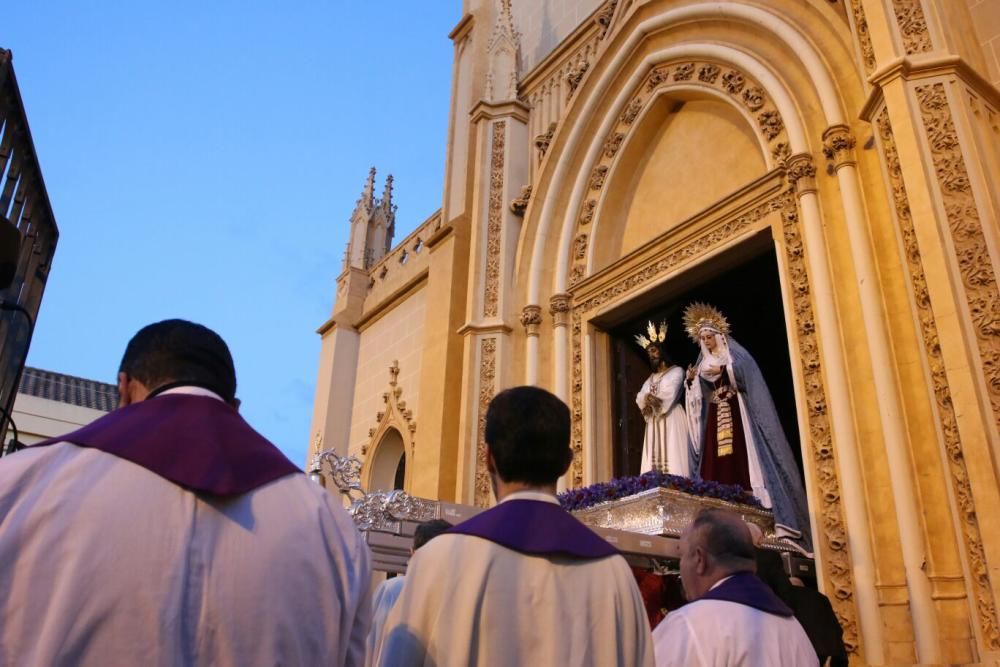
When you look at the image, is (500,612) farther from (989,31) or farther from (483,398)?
(483,398)

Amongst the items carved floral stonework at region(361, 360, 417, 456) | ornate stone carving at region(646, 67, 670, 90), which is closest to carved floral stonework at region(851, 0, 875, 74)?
ornate stone carving at region(646, 67, 670, 90)

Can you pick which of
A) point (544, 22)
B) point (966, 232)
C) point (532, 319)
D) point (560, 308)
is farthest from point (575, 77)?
point (966, 232)

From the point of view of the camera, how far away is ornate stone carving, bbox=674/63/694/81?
909cm

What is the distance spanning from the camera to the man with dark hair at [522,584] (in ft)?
6.30

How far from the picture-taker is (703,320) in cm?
840

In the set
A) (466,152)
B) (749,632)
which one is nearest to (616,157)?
(466,152)

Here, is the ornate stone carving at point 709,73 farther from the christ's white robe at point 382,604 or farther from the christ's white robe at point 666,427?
the christ's white robe at point 382,604

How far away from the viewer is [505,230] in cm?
1075

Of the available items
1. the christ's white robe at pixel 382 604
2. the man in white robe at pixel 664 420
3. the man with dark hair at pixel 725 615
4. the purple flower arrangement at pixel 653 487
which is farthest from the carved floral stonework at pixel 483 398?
the man with dark hair at pixel 725 615

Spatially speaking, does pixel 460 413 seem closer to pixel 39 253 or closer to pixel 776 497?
pixel 776 497

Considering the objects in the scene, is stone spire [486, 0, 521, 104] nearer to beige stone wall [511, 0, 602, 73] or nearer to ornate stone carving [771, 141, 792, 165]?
beige stone wall [511, 0, 602, 73]

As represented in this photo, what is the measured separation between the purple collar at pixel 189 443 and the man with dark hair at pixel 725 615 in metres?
1.51

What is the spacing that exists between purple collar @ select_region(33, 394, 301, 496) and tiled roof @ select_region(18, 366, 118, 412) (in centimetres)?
2480

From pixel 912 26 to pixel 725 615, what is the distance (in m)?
5.17
